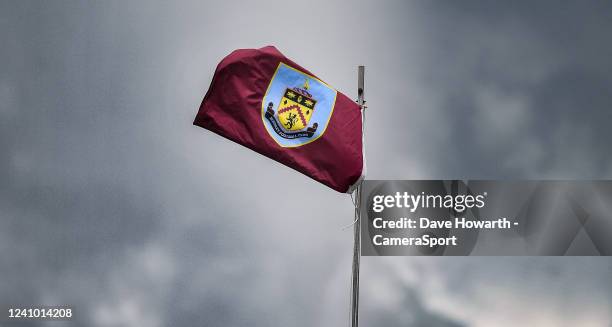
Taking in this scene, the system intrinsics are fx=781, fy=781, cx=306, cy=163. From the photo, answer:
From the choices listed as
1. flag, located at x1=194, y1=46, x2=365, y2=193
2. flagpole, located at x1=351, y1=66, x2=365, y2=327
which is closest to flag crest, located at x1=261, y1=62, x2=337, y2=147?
flag, located at x1=194, y1=46, x2=365, y2=193

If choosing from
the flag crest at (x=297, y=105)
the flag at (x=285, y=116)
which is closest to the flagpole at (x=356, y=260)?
the flag at (x=285, y=116)

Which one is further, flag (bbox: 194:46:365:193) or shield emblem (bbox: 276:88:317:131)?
shield emblem (bbox: 276:88:317:131)

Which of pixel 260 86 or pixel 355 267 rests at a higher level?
pixel 260 86

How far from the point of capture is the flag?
19094mm

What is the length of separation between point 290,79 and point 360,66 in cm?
195

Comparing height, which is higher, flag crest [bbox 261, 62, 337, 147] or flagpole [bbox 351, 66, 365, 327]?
flag crest [bbox 261, 62, 337, 147]

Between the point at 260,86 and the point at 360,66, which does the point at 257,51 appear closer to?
the point at 260,86

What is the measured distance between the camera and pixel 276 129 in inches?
759

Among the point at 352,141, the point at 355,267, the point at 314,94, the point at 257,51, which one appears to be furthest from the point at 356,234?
the point at 257,51


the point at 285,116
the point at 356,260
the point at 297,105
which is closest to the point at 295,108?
the point at 297,105

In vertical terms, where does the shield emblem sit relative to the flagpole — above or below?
above

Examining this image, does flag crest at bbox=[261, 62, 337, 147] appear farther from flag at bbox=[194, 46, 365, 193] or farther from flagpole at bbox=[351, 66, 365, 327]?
flagpole at bbox=[351, 66, 365, 327]

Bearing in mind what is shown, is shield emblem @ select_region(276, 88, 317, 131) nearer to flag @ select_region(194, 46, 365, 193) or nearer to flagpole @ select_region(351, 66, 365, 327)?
flag @ select_region(194, 46, 365, 193)

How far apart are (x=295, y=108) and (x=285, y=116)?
35 cm
